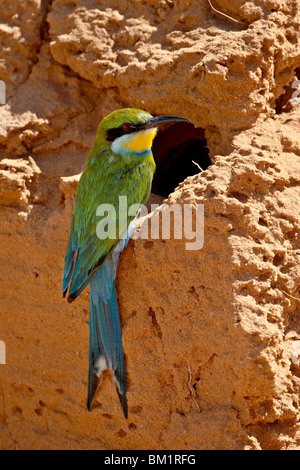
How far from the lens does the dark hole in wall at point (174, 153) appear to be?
3.49 meters

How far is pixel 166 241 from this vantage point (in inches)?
99.8

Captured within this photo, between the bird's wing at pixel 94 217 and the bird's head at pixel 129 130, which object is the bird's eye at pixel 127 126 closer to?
the bird's head at pixel 129 130

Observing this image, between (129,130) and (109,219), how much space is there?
0.51 meters

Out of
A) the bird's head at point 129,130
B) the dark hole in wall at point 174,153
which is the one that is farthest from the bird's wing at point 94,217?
the dark hole in wall at point 174,153

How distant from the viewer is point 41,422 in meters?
3.12

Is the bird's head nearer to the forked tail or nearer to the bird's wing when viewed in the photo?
the bird's wing

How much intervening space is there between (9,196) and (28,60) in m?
0.90

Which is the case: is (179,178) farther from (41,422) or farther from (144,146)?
(41,422)

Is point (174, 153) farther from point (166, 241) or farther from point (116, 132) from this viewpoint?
point (166, 241)

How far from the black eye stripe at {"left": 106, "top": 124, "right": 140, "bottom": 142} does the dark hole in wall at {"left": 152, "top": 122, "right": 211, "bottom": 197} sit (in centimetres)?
52

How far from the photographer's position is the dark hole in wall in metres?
3.49

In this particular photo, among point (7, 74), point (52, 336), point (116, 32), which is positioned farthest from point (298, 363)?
point (7, 74)

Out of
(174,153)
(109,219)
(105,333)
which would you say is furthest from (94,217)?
(174,153)

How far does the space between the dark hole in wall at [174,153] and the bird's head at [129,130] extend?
474 mm
